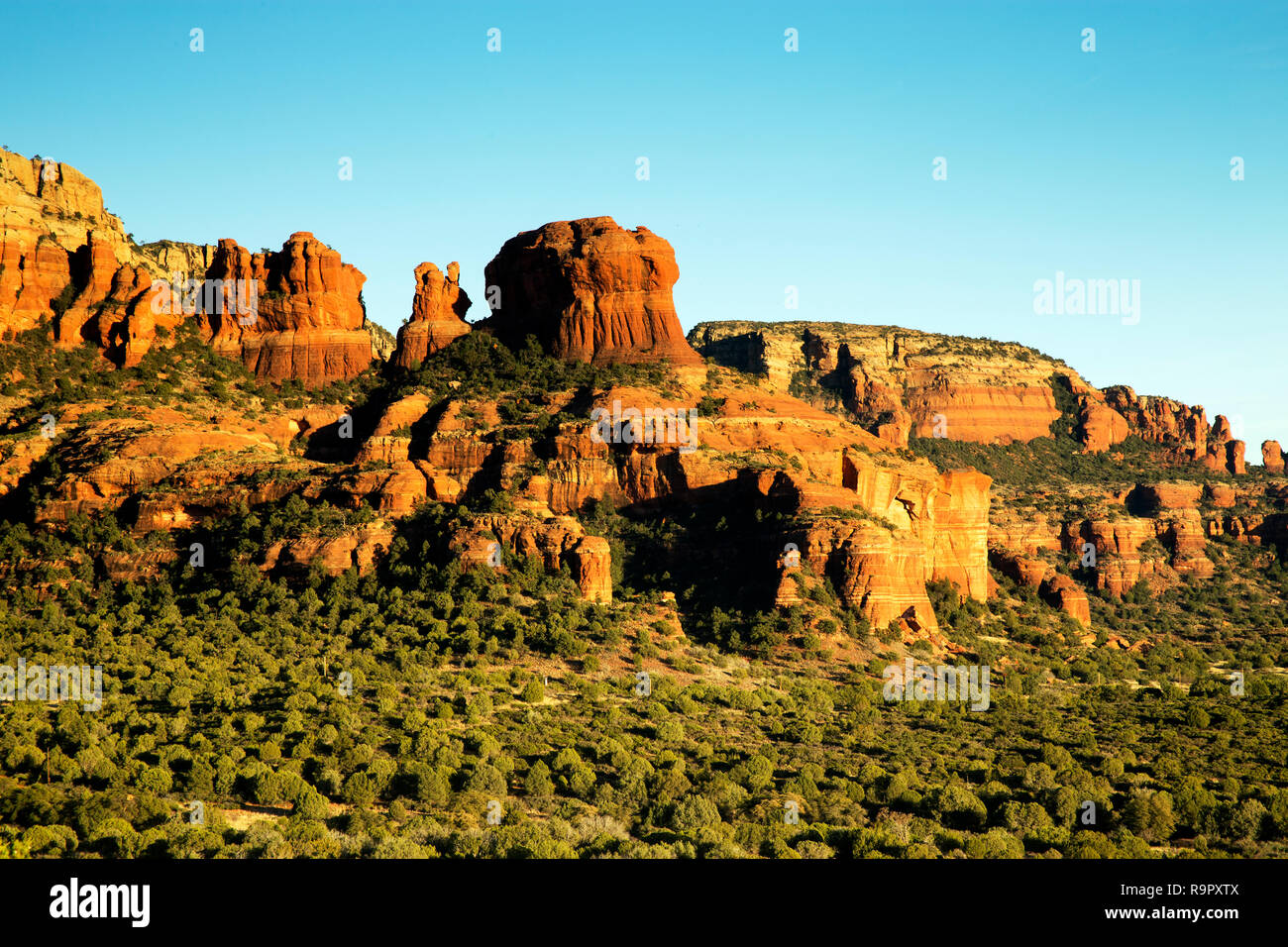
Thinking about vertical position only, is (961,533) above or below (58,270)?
below

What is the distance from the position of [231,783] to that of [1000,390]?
122m

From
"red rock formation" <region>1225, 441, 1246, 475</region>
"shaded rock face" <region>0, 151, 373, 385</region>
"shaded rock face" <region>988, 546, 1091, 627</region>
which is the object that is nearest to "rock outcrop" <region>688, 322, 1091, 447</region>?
"red rock formation" <region>1225, 441, 1246, 475</region>

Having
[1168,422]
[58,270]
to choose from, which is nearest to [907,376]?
[1168,422]

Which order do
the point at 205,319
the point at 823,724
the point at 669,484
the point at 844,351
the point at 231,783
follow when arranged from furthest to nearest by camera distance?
the point at 844,351 < the point at 205,319 < the point at 669,484 < the point at 823,724 < the point at 231,783

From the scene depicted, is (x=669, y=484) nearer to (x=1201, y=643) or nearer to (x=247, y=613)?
(x=247, y=613)

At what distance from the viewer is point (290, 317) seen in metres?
80.9

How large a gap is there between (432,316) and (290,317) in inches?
412

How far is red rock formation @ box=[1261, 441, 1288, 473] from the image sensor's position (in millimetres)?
134375

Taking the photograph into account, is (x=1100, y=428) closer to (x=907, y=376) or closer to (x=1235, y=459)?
(x=1235, y=459)

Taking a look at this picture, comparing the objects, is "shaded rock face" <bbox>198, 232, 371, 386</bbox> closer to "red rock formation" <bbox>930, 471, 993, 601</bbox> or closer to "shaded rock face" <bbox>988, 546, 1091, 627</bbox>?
"red rock formation" <bbox>930, 471, 993, 601</bbox>

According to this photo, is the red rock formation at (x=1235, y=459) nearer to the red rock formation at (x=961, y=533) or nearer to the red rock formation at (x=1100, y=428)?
the red rock formation at (x=1100, y=428)

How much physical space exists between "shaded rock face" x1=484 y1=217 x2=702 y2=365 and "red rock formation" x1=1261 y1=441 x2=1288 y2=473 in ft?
290
